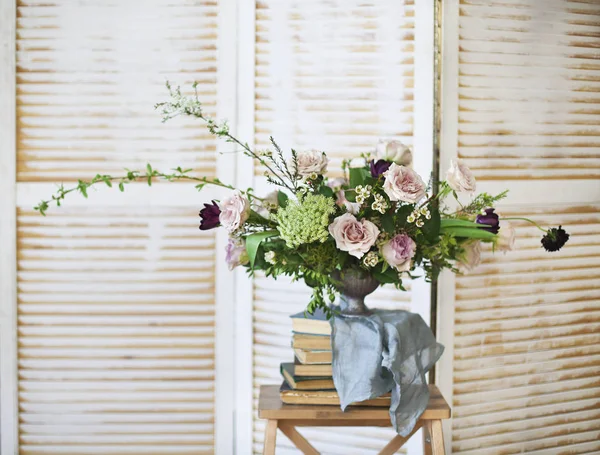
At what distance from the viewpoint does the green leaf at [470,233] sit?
152cm

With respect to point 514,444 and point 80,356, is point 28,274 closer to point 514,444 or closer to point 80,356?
point 80,356

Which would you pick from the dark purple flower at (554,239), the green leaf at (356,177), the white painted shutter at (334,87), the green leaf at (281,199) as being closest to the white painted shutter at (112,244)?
the white painted shutter at (334,87)

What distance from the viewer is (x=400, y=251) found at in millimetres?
1438

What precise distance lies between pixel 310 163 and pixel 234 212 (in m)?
0.22

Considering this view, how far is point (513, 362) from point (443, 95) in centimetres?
94

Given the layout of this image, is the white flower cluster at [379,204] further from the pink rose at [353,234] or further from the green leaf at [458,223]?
the green leaf at [458,223]

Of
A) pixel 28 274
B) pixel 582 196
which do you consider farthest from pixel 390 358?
pixel 28 274

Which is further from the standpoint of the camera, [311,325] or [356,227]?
[311,325]

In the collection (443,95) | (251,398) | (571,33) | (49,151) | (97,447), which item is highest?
(571,33)

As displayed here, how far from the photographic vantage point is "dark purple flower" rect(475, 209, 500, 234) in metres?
1.52

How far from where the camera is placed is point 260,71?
2205 mm

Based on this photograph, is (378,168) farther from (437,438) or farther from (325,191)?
(437,438)

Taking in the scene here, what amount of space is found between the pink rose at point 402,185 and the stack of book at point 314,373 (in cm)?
38

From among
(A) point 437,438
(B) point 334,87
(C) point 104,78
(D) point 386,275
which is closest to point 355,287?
(D) point 386,275
